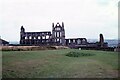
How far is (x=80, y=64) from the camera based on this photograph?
19141mm

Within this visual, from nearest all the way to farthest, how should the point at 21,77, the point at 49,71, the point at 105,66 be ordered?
the point at 21,77 < the point at 49,71 < the point at 105,66

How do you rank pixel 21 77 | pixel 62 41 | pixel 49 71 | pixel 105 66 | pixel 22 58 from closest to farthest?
pixel 21 77, pixel 49 71, pixel 105 66, pixel 22 58, pixel 62 41

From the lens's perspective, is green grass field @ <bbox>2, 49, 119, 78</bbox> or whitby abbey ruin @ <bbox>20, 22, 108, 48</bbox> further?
whitby abbey ruin @ <bbox>20, 22, 108, 48</bbox>

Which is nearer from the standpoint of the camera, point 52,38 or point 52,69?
point 52,69

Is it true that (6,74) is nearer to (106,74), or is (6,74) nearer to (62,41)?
(106,74)

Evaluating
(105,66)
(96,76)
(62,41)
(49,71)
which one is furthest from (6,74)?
(62,41)

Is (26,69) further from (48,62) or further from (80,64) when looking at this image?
(80,64)

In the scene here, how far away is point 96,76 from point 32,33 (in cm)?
4702

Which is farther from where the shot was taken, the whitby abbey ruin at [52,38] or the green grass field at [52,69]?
the whitby abbey ruin at [52,38]

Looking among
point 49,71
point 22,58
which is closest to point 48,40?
point 22,58

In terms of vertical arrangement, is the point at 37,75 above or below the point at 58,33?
below

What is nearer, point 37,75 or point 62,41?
point 37,75

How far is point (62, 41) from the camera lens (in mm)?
61312

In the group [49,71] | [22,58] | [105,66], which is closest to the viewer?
[49,71]
